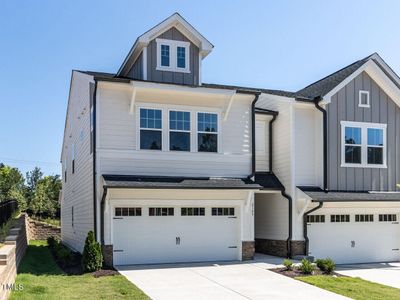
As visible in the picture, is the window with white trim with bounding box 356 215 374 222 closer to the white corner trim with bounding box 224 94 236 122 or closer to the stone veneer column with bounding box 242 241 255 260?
the stone veneer column with bounding box 242 241 255 260

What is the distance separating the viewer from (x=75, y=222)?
20641mm

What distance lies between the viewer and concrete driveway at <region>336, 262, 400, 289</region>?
13925 mm

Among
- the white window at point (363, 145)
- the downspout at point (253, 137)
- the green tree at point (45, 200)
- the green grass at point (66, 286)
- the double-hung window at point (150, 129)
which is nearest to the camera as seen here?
the green grass at point (66, 286)

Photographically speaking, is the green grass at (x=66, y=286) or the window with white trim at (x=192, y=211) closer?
the green grass at (x=66, y=286)

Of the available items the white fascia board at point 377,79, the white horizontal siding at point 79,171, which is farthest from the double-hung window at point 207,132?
the white fascia board at point 377,79

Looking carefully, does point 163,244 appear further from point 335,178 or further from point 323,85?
point 323,85

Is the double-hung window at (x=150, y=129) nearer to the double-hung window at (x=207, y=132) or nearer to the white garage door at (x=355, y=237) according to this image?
the double-hung window at (x=207, y=132)

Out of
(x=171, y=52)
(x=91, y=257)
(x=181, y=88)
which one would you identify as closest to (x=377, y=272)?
(x=181, y=88)

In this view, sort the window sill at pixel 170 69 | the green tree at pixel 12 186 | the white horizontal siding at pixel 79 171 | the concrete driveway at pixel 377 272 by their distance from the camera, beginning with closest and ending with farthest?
1. the concrete driveway at pixel 377 272
2. the window sill at pixel 170 69
3. the white horizontal siding at pixel 79 171
4. the green tree at pixel 12 186

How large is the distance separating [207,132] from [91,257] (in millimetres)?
6015

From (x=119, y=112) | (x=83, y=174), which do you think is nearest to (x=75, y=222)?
(x=83, y=174)

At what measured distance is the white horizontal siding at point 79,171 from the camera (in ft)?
56.3

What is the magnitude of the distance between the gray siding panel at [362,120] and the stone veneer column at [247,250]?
391 cm

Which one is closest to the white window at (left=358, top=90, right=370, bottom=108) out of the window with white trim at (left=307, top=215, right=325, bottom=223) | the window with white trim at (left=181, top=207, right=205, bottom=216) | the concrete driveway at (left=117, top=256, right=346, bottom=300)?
the window with white trim at (left=307, top=215, right=325, bottom=223)
